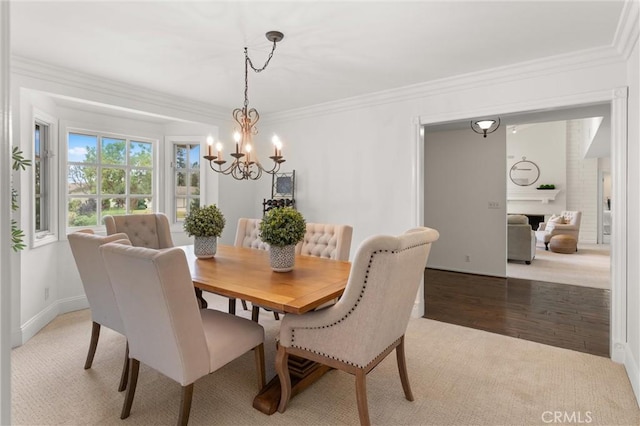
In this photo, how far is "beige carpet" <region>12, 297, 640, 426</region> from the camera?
1930 millimetres

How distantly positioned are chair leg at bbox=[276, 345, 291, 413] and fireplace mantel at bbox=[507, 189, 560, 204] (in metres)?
9.79

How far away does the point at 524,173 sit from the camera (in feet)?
32.1

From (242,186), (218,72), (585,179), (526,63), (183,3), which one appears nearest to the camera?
(183,3)

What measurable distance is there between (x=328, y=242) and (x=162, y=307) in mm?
1638

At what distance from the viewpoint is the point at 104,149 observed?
13.7ft

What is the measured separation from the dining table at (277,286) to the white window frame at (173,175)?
2175mm

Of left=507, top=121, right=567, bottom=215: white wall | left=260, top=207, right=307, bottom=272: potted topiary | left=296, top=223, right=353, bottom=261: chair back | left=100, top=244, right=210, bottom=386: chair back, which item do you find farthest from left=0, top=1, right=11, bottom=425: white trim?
left=507, top=121, right=567, bottom=215: white wall

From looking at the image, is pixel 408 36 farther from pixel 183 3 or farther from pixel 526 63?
pixel 183 3

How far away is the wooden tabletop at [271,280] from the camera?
5.67ft

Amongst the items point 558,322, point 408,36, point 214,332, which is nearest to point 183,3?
point 408,36

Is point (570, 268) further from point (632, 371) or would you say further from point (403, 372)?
point (403, 372)

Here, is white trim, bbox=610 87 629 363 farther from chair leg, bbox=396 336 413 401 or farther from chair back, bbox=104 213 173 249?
chair back, bbox=104 213 173 249

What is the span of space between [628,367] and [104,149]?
212 inches

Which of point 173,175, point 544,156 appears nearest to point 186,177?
point 173,175
